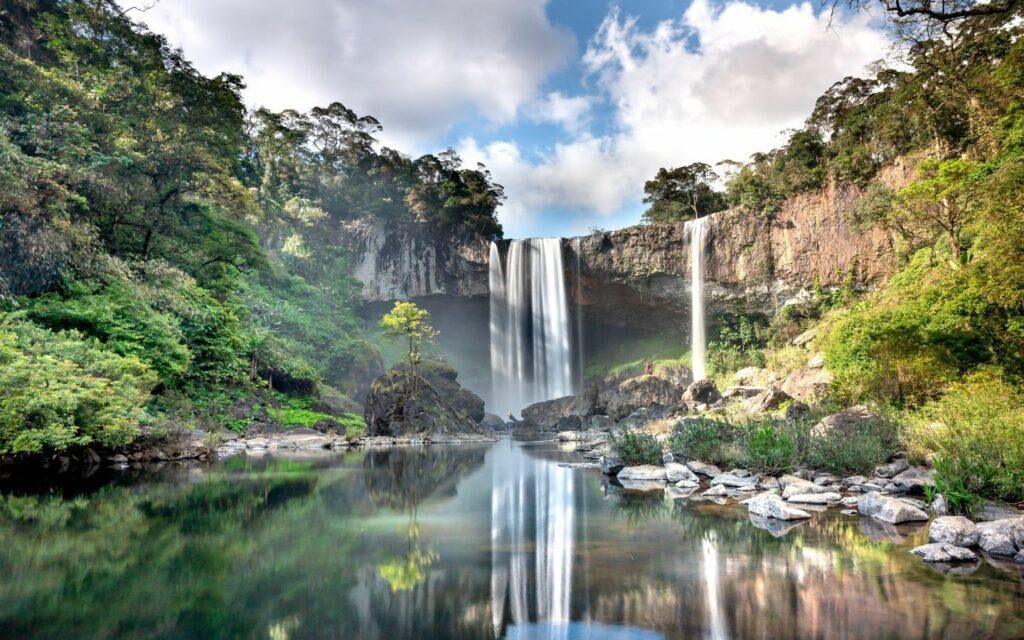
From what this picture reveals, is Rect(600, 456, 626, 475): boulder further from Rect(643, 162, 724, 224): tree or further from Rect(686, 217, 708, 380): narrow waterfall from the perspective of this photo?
Rect(643, 162, 724, 224): tree

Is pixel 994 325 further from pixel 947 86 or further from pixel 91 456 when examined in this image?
pixel 91 456

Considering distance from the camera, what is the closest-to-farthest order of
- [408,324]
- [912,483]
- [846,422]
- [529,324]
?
1. [912,483]
2. [846,422]
3. [408,324]
4. [529,324]

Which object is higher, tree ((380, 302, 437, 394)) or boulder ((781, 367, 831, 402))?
tree ((380, 302, 437, 394))

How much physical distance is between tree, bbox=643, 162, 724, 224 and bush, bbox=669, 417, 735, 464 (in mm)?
31458

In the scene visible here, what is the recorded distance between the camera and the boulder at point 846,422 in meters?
11.5

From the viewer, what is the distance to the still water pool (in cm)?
404

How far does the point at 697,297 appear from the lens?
1484 inches

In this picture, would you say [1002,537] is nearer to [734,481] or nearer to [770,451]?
[734,481]

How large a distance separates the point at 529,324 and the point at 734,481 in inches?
1247

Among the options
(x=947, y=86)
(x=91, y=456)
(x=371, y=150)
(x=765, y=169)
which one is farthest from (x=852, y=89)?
(x=91, y=456)

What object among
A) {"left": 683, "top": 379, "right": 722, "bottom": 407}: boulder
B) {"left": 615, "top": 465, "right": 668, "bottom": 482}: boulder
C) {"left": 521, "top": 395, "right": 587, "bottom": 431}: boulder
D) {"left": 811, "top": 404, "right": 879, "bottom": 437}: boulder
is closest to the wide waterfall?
{"left": 521, "top": 395, "right": 587, "bottom": 431}: boulder

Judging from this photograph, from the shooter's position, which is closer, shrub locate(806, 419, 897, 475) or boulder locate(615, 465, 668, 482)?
shrub locate(806, 419, 897, 475)

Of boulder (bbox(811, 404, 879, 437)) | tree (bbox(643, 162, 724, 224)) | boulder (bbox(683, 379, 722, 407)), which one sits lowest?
boulder (bbox(811, 404, 879, 437))

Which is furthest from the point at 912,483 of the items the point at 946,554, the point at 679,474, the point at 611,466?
the point at 611,466
